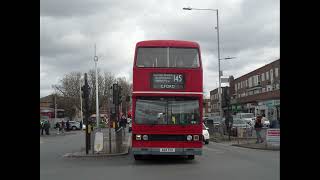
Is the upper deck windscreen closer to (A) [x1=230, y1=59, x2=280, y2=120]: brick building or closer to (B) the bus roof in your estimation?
(B) the bus roof

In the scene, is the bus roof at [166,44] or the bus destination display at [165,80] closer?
the bus destination display at [165,80]

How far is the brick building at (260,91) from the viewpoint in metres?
70.8

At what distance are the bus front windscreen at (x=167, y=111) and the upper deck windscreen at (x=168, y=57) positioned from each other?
47.9 inches

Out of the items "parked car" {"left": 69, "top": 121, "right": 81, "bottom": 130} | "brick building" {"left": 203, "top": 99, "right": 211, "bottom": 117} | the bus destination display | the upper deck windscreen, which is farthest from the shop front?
the bus destination display

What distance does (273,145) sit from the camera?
2514cm

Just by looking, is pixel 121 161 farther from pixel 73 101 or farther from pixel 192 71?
pixel 73 101

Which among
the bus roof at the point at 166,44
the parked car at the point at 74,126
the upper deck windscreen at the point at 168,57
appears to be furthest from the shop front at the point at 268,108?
the upper deck windscreen at the point at 168,57

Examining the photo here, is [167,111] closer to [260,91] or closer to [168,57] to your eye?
[168,57]

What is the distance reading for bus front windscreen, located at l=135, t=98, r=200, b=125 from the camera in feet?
57.9

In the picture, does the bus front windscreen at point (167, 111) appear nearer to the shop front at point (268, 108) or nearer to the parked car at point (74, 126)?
the shop front at point (268, 108)

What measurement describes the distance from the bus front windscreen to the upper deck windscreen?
122 cm
